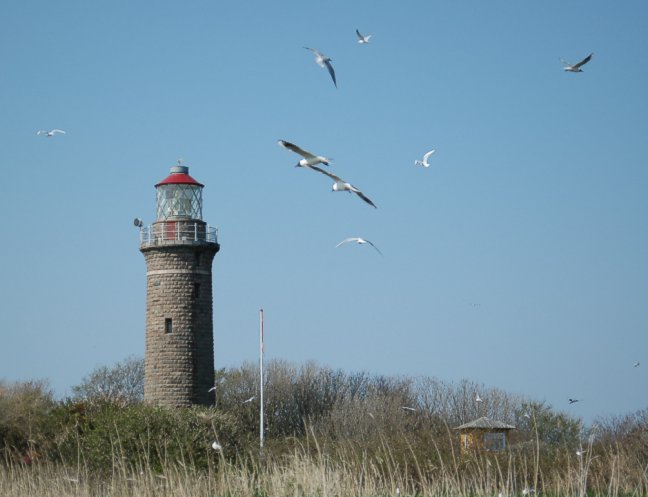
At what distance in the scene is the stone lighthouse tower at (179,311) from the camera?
37.5 m

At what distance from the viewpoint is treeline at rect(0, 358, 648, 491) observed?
1919 centimetres

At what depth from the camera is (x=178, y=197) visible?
39719 millimetres

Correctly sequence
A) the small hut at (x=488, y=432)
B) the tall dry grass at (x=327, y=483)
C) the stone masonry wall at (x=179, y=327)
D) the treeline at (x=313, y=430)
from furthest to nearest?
1. the stone masonry wall at (x=179, y=327)
2. the small hut at (x=488, y=432)
3. the treeline at (x=313, y=430)
4. the tall dry grass at (x=327, y=483)

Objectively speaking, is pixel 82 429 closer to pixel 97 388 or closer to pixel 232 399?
pixel 232 399

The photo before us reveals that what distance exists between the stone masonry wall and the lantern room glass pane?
5.13ft

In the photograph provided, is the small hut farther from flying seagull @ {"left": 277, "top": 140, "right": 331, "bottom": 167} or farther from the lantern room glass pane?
flying seagull @ {"left": 277, "top": 140, "right": 331, "bottom": 167}

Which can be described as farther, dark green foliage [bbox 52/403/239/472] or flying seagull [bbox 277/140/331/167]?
dark green foliage [bbox 52/403/239/472]

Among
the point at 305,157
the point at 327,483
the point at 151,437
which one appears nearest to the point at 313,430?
the point at 151,437

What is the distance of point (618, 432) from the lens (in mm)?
26312

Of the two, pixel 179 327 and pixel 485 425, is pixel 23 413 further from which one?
pixel 485 425

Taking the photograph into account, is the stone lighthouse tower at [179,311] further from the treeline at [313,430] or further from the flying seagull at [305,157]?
the flying seagull at [305,157]

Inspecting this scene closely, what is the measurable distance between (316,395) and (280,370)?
7.98ft

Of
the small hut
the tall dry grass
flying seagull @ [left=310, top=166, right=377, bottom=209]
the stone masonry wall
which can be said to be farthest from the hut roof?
flying seagull @ [left=310, top=166, right=377, bottom=209]

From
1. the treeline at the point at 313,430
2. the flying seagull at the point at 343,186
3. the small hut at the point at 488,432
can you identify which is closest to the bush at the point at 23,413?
the treeline at the point at 313,430
